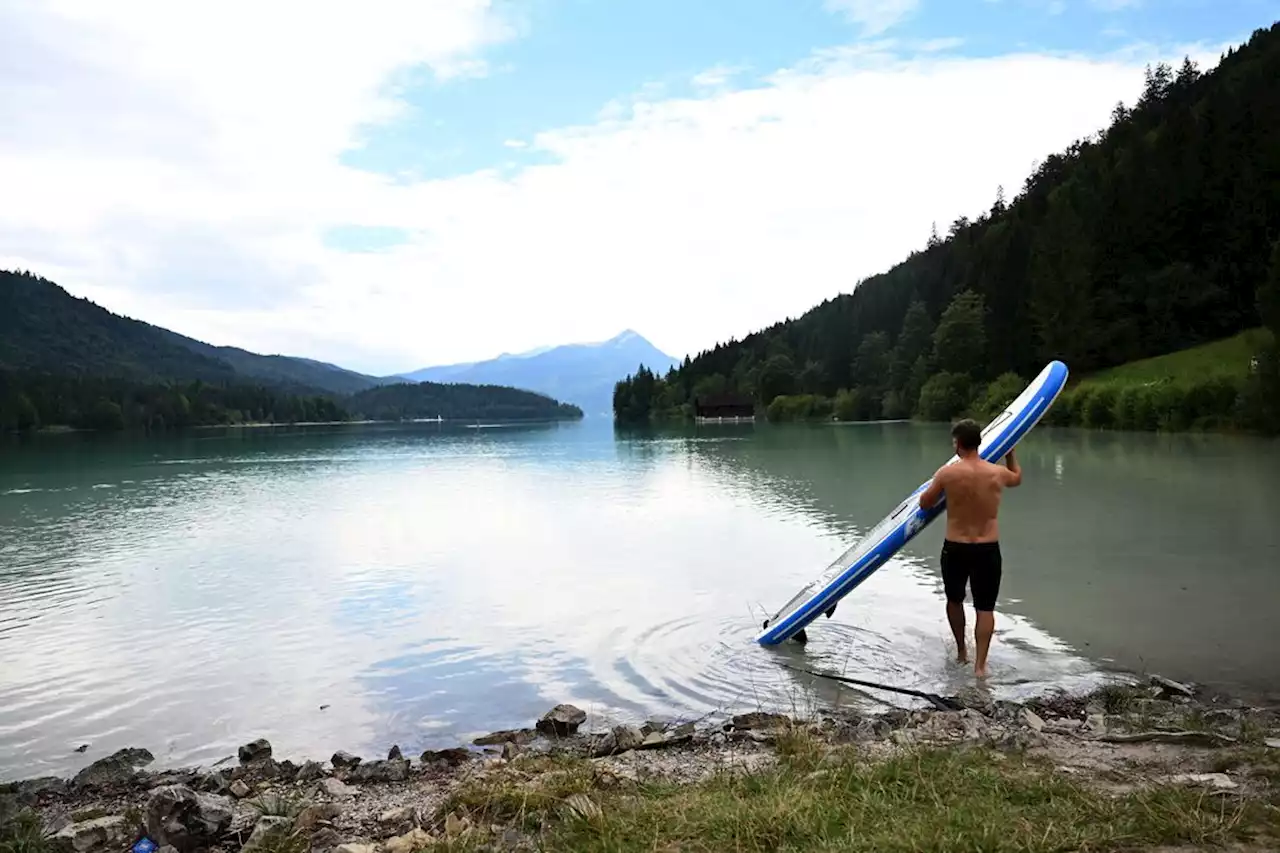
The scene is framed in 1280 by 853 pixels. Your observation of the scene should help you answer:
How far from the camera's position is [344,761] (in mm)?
8578

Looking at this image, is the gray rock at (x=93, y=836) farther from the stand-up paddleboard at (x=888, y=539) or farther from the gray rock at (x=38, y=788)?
the stand-up paddleboard at (x=888, y=539)

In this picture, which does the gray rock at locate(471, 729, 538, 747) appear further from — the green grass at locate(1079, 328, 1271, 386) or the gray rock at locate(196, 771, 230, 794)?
the green grass at locate(1079, 328, 1271, 386)

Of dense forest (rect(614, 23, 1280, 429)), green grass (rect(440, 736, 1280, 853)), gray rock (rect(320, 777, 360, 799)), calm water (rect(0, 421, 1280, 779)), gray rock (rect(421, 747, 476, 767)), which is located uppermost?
dense forest (rect(614, 23, 1280, 429))

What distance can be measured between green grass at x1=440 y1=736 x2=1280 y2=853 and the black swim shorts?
399 cm

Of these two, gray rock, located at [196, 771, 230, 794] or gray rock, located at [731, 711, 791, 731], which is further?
gray rock, located at [731, 711, 791, 731]

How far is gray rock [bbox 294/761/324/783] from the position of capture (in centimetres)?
810

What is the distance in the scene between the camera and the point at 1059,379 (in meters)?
12.3

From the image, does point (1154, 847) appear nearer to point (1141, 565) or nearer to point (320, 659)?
point (320, 659)

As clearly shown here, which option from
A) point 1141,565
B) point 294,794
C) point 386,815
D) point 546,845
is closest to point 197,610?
point 294,794

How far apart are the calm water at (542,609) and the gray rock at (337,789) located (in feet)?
6.29

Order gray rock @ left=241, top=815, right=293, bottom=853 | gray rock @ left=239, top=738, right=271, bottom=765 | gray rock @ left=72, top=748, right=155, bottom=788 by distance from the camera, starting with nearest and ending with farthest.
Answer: gray rock @ left=241, top=815, right=293, bottom=853
gray rock @ left=72, top=748, right=155, bottom=788
gray rock @ left=239, top=738, right=271, bottom=765

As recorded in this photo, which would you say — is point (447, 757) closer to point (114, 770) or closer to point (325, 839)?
point (325, 839)

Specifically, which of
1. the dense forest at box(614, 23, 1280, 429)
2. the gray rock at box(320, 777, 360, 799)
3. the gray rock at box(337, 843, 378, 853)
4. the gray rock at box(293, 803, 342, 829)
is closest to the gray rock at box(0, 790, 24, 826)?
the gray rock at box(320, 777, 360, 799)

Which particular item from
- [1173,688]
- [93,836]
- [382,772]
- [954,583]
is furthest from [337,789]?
[1173,688]
